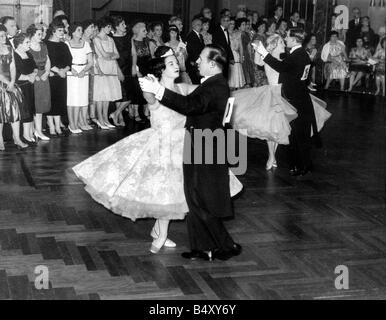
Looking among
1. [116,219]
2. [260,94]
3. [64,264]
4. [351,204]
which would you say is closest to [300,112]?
[260,94]

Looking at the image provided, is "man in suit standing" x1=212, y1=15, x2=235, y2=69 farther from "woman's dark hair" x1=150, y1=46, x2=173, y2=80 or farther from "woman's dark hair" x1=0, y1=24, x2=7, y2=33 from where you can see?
"woman's dark hair" x1=150, y1=46, x2=173, y2=80

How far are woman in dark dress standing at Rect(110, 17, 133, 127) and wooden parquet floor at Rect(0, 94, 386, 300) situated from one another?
6.49 ft

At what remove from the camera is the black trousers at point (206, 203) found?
4328mm

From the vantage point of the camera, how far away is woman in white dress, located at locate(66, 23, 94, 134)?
27.5ft

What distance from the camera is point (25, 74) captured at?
7.61 m

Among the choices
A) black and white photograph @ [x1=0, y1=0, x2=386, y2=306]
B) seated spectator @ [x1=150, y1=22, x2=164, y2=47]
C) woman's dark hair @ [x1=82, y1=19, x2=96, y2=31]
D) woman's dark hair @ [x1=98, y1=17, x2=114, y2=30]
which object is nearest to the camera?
black and white photograph @ [x1=0, y1=0, x2=386, y2=306]

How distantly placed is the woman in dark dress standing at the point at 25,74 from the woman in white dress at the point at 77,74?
28.0 inches

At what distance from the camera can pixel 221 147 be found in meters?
4.33

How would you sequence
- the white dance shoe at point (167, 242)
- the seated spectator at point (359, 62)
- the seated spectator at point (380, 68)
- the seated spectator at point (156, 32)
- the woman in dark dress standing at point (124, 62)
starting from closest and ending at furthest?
the white dance shoe at point (167, 242)
the woman in dark dress standing at point (124, 62)
the seated spectator at point (156, 32)
the seated spectator at point (380, 68)
the seated spectator at point (359, 62)

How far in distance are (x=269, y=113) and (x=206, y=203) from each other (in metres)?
2.70

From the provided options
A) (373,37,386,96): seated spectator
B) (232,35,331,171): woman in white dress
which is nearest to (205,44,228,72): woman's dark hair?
(232,35,331,171): woman in white dress

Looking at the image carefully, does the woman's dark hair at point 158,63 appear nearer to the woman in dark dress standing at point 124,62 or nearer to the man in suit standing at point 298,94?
the man in suit standing at point 298,94

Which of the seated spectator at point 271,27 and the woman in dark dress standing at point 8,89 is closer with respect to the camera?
the woman in dark dress standing at point 8,89

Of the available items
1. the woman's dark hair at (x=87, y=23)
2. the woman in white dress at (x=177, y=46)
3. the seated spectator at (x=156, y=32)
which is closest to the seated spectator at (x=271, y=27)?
the woman in white dress at (x=177, y=46)
